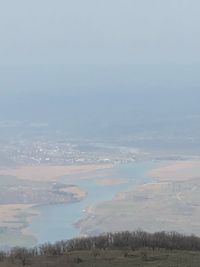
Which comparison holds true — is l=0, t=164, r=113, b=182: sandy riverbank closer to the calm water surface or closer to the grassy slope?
the calm water surface

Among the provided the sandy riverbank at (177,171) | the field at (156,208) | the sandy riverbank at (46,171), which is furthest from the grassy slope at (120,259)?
the sandy riverbank at (46,171)

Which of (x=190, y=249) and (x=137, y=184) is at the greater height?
(x=137, y=184)

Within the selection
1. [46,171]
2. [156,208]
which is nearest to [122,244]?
[156,208]

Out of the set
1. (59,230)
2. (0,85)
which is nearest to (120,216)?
(59,230)

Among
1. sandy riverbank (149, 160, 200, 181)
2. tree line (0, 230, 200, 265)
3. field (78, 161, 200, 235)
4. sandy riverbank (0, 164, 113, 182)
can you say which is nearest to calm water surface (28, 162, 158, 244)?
field (78, 161, 200, 235)

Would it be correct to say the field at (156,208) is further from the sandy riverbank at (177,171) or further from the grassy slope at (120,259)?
the grassy slope at (120,259)

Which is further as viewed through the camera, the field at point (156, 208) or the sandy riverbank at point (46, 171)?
the sandy riverbank at point (46, 171)

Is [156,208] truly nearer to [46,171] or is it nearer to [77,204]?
[77,204]

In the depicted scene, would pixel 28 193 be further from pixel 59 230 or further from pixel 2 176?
pixel 59 230
